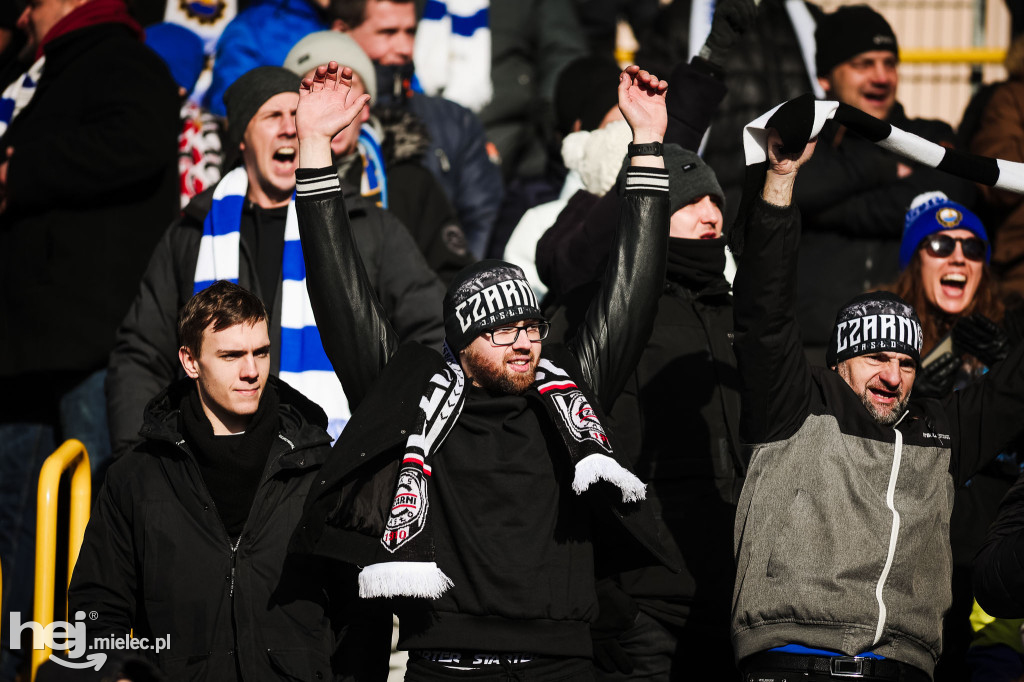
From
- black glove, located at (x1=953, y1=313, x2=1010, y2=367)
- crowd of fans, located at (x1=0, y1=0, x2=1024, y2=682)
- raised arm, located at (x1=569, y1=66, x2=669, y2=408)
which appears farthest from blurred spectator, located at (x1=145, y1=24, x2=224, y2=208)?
black glove, located at (x1=953, y1=313, x2=1010, y2=367)

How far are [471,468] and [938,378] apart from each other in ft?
7.90

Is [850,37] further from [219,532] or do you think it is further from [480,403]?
[219,532]

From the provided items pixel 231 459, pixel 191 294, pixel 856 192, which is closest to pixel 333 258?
pixel 231 459

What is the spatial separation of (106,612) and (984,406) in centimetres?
318

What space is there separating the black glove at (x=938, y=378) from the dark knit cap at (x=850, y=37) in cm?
236

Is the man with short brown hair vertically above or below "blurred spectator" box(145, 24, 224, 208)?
below

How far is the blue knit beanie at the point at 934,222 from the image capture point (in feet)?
23.1

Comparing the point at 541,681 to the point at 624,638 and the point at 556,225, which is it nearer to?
the point at 624,638

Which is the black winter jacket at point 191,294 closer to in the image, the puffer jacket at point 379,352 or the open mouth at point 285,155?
the open mouth at point 285,155

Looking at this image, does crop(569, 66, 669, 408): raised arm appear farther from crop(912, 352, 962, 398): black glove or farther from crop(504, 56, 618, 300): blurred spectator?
crop(912, 352, 962, 398): black glove

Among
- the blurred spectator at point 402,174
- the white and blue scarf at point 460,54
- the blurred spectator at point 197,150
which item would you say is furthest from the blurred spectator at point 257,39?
the white and blue scarf at point 460,54

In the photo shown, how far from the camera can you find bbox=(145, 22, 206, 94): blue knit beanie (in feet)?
28.2

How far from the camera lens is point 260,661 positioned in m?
5.12

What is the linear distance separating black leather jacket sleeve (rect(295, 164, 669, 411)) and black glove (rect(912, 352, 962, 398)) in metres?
1.55
